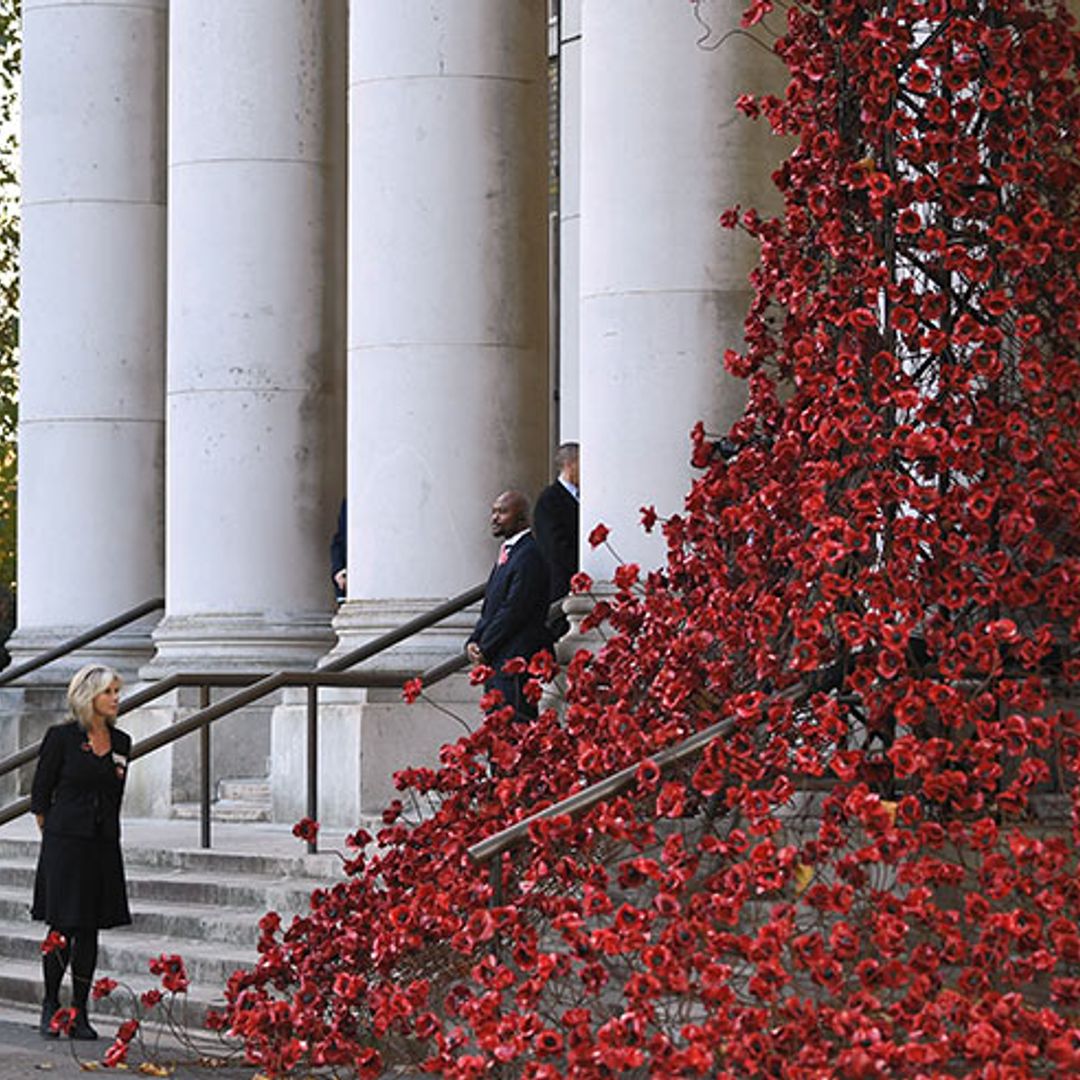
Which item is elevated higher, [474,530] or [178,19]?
[178,19]

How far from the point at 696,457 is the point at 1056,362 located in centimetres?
206

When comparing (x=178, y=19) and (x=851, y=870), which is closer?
(x=851, y=870)

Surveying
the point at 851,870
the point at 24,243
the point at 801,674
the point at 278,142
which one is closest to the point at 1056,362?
the point at 801,674

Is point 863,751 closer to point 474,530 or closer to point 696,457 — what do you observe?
point 696,457

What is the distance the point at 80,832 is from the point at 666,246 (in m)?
4.51

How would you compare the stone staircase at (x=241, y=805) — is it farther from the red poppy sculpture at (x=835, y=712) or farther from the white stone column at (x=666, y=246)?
the red poppy sculpture at (x=835, y=712)

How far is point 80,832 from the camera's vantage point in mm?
15289

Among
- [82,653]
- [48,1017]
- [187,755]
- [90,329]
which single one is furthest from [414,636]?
[90,329]

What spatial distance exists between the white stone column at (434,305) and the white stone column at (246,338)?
1.97 meters

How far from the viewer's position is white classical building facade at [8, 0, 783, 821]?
16016mm

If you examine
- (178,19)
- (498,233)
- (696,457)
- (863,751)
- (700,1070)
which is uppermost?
(178,19)

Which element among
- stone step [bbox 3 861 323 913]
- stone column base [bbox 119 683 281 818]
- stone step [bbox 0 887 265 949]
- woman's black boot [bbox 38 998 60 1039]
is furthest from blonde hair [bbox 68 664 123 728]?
stone column base [bbox 119 683 281 818]

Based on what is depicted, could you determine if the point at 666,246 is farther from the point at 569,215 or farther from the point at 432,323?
the point at 569,215

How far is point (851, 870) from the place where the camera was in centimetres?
1053
